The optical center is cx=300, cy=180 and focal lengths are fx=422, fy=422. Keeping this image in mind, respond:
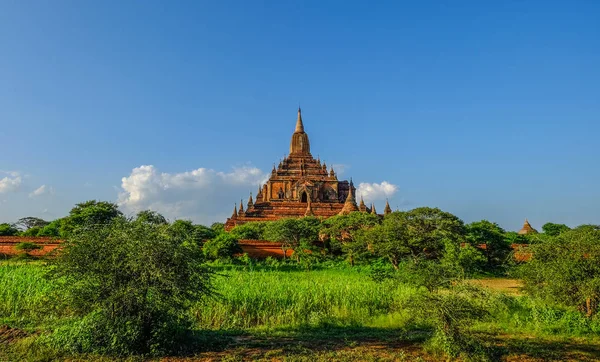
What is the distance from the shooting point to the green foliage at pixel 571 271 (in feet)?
37.1

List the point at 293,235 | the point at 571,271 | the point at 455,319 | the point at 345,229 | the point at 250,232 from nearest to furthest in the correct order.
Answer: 1. the point at 455,319
2. the point at 571,271
3. the point at 293,235
4. the point at 345,229
5. the point at 250,232

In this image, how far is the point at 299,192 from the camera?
2179 inches

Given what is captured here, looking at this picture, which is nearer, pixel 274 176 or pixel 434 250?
pixel 434 250

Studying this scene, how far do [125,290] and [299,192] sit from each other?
155 ft

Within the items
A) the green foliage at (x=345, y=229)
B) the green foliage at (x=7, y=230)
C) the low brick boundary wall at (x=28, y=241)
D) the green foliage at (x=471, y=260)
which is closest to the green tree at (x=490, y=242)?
the green foliage at (x=471, y=260)

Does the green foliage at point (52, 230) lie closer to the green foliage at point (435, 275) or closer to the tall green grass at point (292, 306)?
the tall green grass at point (292, 306)

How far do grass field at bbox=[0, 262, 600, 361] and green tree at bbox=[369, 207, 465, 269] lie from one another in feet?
36.7

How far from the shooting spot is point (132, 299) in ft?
27.7

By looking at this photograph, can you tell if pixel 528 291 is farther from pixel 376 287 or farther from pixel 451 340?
pixel 451 340

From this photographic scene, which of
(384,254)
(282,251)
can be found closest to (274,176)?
(282,251)

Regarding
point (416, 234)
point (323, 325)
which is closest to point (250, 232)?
point (416, 234)

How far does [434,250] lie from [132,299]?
76.7ft

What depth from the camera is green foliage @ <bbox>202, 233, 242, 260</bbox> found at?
28.5m

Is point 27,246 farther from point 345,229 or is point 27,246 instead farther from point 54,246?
point 345,229
